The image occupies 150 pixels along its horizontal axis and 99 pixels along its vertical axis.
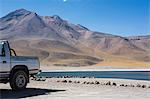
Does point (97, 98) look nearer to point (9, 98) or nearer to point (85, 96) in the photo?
point (85, 96)

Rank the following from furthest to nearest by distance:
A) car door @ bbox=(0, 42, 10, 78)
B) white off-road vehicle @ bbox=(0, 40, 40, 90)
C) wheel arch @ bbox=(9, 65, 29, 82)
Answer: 1. wheel arch @ bbox=(9, 65, 29, 82)
2. white off-road vehicle @ bbox=(0, 40, 40, 90)
3. car door @ bbox=(0, 42, 10, 78)

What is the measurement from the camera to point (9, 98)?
704 inches

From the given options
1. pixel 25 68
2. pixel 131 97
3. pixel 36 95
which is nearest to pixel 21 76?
pixel 25 68

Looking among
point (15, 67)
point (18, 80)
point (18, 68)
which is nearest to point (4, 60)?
point (15, 67)

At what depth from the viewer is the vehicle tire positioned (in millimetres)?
20344

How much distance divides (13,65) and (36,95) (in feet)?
6.68

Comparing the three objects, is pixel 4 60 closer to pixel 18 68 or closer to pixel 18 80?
pixel 18 68

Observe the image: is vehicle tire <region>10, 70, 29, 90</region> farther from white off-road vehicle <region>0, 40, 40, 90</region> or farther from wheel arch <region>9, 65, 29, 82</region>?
wheel arch <region>9, 65, 29, 82</region>

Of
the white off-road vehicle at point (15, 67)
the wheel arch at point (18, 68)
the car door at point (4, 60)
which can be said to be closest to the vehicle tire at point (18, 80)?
the white off-road vehicle at point (15, 67)

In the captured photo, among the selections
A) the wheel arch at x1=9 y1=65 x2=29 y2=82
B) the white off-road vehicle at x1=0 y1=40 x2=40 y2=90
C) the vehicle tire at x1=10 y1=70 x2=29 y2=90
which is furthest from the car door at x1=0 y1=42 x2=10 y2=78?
the vehicle tire at x1=10 y1=70 x2=29 y2=90

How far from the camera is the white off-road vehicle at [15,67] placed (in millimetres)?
19688

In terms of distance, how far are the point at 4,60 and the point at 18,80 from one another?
160 cm

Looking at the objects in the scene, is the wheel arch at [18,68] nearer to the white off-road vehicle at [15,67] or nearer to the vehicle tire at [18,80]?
the white off-road vehicle at [15,67]

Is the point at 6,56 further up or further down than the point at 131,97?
further up
